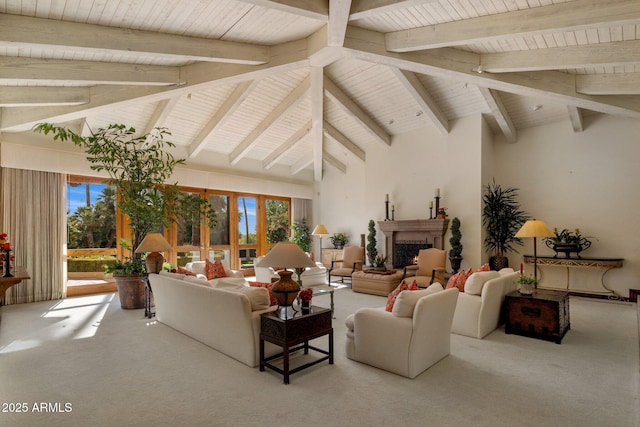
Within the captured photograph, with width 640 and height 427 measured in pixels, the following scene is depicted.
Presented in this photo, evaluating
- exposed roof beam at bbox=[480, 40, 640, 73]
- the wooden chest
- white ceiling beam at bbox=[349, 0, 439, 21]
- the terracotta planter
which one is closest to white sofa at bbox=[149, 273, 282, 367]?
Answer: the terracotta planter

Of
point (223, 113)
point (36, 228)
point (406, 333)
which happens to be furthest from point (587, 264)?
point (36, 228)

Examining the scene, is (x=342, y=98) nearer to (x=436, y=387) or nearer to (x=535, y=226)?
(x=535, y=226)

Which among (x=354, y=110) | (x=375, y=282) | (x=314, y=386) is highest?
(x=354, y=110)

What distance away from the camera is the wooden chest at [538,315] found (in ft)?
13.0

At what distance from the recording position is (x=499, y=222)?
7301 millimetres

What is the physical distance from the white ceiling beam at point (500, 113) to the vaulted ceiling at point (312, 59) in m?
0.04

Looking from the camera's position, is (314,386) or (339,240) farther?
(339,240)

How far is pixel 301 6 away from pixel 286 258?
257cm

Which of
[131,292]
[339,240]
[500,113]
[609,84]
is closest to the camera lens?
[609,84]

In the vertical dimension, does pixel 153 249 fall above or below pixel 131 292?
above

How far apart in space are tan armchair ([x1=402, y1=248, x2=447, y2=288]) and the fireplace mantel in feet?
2.69

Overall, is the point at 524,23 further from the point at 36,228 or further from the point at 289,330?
the point at 36,228

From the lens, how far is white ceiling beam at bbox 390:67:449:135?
5.84m

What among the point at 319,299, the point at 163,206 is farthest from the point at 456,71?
the point at 163,206
